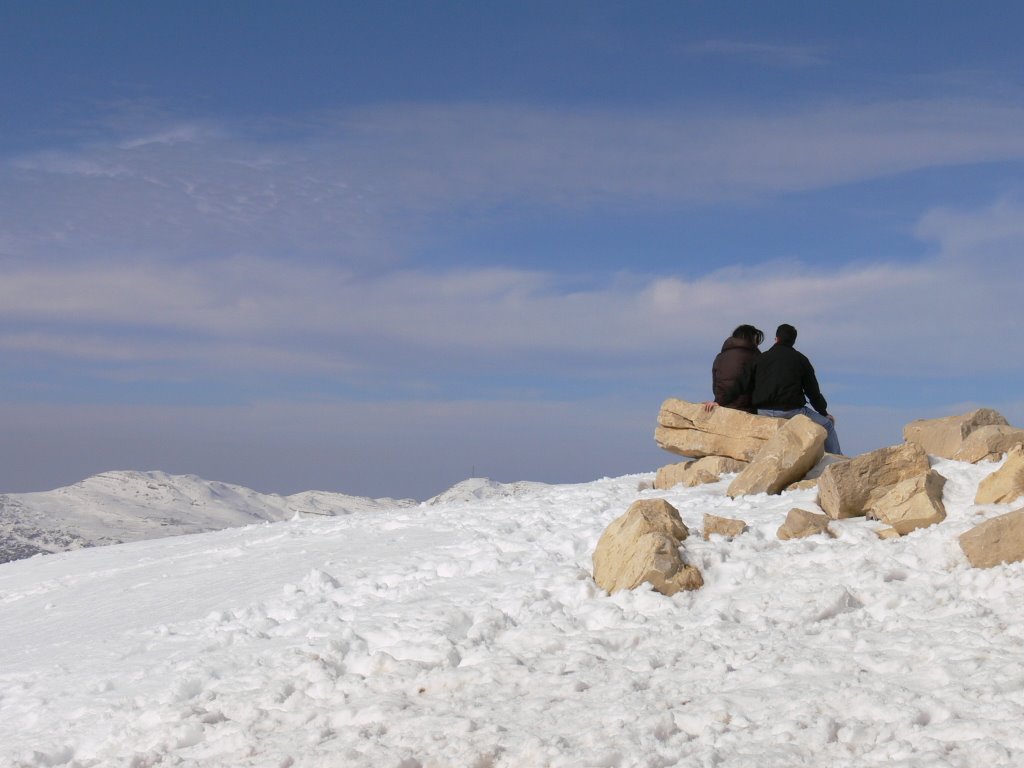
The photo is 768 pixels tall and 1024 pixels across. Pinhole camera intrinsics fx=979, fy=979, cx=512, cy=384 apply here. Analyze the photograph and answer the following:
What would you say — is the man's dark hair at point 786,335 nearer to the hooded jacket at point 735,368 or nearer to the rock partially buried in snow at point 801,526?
the hooded jacket at point 735,368

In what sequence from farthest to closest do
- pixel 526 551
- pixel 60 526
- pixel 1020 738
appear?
pixel 60 526, pixel 526 551, pixel 1020 738

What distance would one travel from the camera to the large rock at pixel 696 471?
53.3 ft

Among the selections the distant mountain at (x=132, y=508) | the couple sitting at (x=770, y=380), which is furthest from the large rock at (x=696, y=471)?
the distant mountain at (x=132, y=508)

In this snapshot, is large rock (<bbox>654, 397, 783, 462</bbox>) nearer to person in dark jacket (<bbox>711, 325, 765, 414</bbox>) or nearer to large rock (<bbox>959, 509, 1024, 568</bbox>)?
person in dark jacket (<bbox>711, 325, 765, 414</bbox>)

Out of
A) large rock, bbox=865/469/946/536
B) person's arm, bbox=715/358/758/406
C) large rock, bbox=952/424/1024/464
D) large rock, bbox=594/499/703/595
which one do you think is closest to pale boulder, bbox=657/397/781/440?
person's arm, bbox=715/358/758/406

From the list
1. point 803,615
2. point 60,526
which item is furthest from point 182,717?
point 60,526

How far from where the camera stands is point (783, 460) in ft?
45.6

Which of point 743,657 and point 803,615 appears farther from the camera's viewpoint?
point 803,615

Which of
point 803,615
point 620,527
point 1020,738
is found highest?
point 620,527

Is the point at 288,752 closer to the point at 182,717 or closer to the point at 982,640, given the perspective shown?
the point at 182,717

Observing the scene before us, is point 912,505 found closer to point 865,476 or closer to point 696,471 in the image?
point 865,476

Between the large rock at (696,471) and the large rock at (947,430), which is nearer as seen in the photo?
the large rock at (947,430)

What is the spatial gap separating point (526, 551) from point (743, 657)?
3933 mm

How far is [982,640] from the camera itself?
8.48 m
